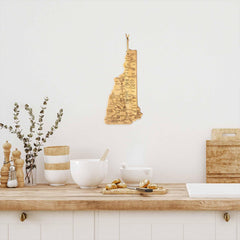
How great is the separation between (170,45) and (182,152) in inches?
25.9

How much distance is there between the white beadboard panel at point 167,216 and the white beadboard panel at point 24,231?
0.38 metres

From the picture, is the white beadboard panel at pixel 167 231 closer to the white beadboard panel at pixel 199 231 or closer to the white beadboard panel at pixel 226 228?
the white beadboard panel at pixel 199 231

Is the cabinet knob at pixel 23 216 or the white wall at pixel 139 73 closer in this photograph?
the cabinet knob at pixel 23 216

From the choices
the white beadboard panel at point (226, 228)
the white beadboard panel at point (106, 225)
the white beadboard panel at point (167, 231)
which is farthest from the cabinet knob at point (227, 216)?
the white beadboard panel at point (106, 225)

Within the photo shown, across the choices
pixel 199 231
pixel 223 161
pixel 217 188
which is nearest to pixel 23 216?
pixel 199 231

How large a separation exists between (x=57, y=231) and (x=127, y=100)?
906mm

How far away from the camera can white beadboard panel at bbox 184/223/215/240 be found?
1.47 meters

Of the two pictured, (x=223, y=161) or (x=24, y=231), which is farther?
(x=223, y=161)

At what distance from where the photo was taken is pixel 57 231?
1509mm

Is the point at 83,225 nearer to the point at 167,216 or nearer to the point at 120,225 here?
the point at 120,225

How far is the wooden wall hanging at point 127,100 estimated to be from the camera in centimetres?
209

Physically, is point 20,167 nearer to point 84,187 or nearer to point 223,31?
point 84,187

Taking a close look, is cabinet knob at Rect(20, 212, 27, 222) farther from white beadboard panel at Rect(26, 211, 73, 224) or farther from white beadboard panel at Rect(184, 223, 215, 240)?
white beadboard panel at Rect(184, 223, 215, 240)

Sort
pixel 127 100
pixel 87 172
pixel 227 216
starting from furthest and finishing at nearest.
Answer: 1. pixel 127 100
2. pixel 87 172
3. pixel 227 216
